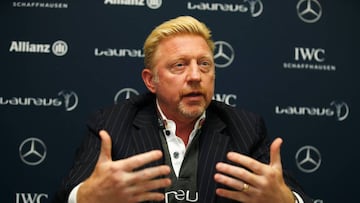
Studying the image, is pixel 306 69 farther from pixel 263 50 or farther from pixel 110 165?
pixel 110 165

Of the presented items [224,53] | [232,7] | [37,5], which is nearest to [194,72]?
→ [224,53]

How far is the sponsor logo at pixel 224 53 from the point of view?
2406 millimetres

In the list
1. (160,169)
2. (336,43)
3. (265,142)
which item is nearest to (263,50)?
(336,43)

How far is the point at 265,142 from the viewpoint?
1.84 m

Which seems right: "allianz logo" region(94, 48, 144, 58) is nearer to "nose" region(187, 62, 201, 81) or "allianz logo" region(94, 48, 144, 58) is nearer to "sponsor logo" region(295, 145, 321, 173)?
"nose" region(187, 62, 201, 81)

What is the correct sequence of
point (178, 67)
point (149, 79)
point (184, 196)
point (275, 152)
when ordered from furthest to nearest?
point (149, 79) < point (178, 67) < point (184, 196) < point (275, 152)

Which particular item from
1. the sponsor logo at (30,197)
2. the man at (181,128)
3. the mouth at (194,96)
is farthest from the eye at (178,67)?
the sponsor logo at (30,197)

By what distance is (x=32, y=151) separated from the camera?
2.40 meters

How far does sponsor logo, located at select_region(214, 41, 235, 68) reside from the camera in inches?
94.7

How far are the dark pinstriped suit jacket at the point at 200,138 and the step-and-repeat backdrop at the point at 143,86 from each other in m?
0.56

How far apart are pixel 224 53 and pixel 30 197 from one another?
145 centimetres

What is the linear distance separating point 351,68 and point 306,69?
0.91ft

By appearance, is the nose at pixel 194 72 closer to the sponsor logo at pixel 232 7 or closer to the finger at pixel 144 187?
the finger at pixel 144 187

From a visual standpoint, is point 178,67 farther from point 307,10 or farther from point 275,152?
point 307,10
